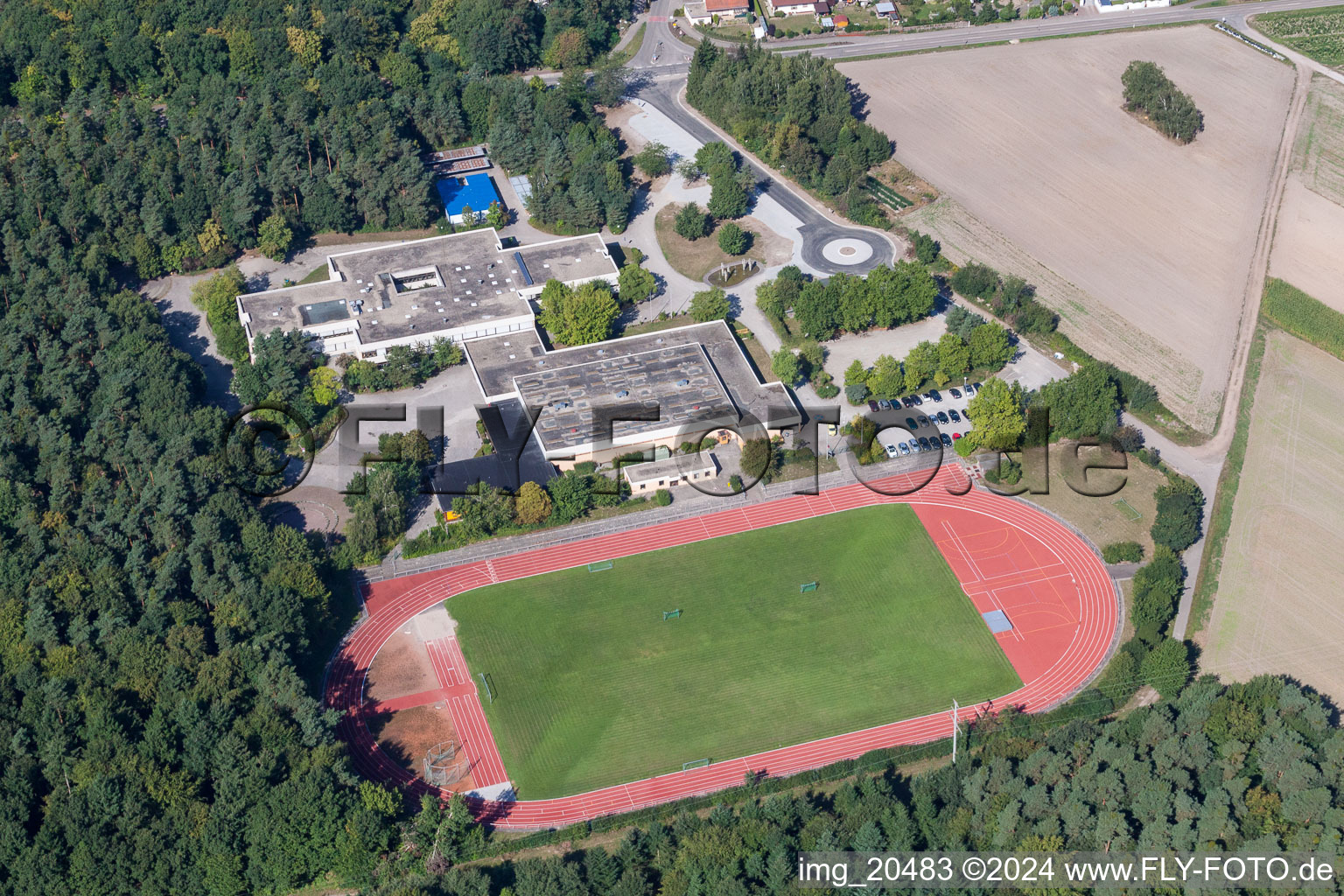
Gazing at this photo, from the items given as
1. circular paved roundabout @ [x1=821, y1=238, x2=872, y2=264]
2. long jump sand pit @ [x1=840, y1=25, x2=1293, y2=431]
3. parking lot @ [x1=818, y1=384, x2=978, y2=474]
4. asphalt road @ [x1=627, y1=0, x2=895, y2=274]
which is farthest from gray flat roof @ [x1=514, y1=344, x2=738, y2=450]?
long jump sand pit @ [x1=840, y1=25, x2=1293, y2=431]

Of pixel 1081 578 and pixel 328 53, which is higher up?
pixel 328 53

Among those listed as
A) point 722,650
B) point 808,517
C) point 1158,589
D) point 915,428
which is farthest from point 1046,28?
point 722,650

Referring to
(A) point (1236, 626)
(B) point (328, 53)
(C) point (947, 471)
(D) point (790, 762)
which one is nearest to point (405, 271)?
(B) point (328, 53)

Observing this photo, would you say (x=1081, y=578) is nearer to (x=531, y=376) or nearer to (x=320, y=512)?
(x=531, y=376)

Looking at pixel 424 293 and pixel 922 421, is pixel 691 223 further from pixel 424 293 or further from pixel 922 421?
pixel 922 421

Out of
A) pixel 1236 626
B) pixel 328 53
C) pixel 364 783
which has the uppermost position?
pixel 328 53
